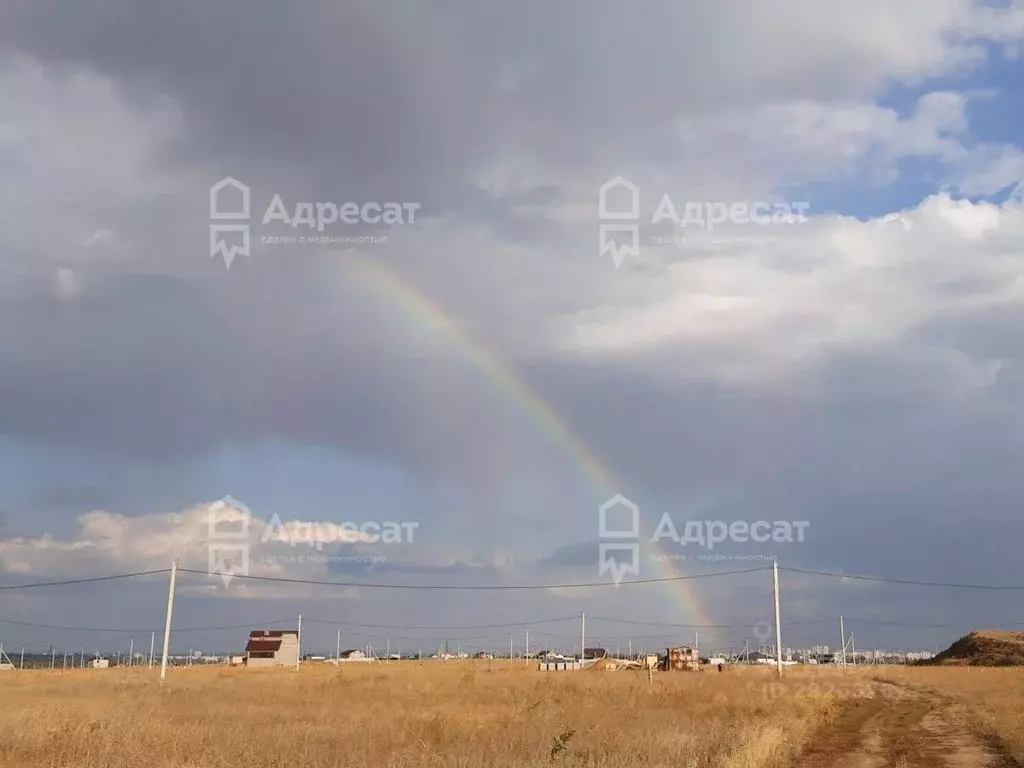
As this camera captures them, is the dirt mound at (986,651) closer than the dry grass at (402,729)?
No

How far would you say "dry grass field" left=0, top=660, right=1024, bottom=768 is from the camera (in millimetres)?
16391

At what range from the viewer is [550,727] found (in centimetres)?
2305

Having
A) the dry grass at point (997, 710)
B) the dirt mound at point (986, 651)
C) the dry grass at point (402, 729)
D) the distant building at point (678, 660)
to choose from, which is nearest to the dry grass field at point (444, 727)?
the dry grass at point (402, 729)

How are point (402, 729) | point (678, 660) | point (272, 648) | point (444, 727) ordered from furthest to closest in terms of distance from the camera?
point (272, 648) → point (678, 660) → point (444, 727) → point (402, 729)

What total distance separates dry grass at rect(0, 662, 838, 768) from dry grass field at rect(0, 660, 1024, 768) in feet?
0.16

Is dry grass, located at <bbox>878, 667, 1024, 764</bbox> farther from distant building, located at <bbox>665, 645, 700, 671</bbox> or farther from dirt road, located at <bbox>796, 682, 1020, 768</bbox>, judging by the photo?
distant building, located at <bbox>665, 645, 700, 671</bbox>

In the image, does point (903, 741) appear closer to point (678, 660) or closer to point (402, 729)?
point (402, 729)

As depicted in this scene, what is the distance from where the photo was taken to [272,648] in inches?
4983

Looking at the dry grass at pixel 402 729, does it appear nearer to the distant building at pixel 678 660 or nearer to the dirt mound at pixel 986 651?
the distant building at pixel 678 660

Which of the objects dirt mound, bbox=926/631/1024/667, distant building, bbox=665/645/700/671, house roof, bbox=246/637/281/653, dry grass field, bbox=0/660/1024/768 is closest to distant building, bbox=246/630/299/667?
house roof, bbox=246/637/281/653

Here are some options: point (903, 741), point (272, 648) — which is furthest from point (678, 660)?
point (903, 741)

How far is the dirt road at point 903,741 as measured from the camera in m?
19.6

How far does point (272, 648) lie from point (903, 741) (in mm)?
114065

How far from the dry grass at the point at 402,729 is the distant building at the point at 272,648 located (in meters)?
81.7
